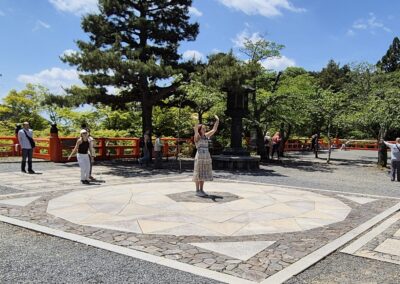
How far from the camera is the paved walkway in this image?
4.61 m

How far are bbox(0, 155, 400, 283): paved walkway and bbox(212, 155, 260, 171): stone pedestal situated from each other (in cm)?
493

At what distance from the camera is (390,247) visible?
5.23 metres

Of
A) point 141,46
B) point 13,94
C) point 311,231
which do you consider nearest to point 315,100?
point 141,46

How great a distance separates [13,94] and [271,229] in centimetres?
2777

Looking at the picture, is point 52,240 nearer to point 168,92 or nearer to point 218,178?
point 218,178

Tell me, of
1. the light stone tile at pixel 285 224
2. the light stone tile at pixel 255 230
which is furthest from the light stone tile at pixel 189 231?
the light stone tile at pixel 285 224

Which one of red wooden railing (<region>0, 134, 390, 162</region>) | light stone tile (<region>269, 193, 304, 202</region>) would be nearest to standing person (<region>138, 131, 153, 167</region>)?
red wooden railing (<region>0, 134, 390, 162</region>)

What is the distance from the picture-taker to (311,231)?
19.5 feet

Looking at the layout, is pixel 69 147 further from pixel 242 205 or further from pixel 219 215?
pixel 219 215

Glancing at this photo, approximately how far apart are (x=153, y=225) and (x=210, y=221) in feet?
3.01

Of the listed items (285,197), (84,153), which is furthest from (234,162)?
(84,153)

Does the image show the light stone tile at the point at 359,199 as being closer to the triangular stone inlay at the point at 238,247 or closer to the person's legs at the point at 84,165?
the triangular stone inlay at the point at 238,247

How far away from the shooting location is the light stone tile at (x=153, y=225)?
5729 mm

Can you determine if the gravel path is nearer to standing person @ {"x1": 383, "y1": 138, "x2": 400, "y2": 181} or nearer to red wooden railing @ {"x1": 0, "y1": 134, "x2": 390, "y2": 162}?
standing person @ {"x1": 383, "y1": 138, "x2": 400, "y2": 181}
